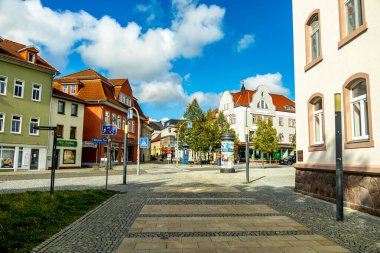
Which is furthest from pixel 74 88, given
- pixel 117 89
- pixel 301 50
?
pixel 301 50

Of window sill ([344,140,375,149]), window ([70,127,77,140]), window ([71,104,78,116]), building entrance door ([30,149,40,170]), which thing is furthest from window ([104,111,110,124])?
window sill ([344,140,375,149])

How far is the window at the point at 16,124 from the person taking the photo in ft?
93.6

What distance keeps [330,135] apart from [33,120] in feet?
93.5

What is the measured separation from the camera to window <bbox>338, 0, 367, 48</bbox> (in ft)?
28.7

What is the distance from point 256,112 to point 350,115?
5075 cm

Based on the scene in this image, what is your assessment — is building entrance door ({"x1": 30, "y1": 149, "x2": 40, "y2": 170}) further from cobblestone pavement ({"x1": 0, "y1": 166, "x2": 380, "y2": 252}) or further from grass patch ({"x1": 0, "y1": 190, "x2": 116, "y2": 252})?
cobblestone pavement ({"x1": 0, "y1": 166, "x2": 380, "y2": 252})

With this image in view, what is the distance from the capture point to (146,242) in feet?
17.3

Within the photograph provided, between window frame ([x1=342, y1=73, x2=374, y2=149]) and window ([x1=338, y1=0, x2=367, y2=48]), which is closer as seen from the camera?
window frame ([x1=342, y1=73, x2=374, y2=149])

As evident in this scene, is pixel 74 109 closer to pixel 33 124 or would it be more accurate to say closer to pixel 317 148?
pixel 33 124

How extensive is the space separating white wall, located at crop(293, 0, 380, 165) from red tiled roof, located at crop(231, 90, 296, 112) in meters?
44.7

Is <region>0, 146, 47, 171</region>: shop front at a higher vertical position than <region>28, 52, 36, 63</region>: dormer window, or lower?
lower

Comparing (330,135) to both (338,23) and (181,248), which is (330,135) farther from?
(181,248)

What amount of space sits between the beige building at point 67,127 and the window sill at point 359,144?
1157 inches

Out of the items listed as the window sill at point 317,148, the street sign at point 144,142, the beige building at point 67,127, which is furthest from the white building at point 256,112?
the window sill at point 317,148
